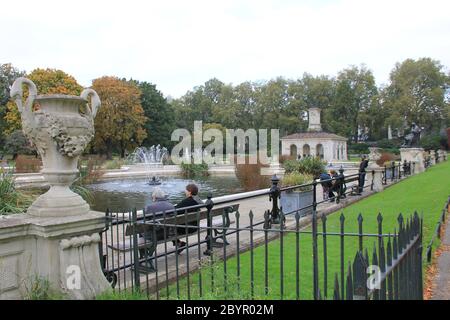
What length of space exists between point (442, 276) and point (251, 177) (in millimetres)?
14064

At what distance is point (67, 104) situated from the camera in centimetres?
449

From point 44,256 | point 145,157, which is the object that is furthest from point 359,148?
point 44,256

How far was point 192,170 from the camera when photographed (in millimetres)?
28938

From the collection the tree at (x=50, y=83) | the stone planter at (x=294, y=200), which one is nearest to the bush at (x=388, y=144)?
the tree at (x=50, y=83)

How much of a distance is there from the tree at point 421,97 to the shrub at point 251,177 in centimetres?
4496

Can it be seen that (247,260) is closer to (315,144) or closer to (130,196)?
(130,196)

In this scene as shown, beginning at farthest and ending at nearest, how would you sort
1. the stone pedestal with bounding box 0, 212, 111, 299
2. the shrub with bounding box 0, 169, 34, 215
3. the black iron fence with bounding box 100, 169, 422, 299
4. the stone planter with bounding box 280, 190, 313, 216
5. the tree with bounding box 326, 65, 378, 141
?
the tree with bounding box 326, 65, 378, 141 < the stone planter with bounding box 280, 190, 313, 216 < the shrub with bounding box 0, 169, 34, 215 < the stone pedestal with bounding box 0, 212, 111, 299 < the black iron fence with bounding box 100, 169, 422, 299

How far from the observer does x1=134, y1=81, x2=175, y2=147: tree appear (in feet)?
193

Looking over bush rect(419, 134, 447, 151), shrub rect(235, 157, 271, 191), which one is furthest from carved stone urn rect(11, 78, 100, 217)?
bush rect(419, 134, 447, 151)

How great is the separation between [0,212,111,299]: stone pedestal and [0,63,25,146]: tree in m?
50.7

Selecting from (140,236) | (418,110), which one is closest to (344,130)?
(418,110)

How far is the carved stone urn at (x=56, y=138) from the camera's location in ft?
14.3

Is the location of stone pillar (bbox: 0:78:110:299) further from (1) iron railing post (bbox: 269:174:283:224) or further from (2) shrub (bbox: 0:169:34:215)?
(1) iron railing post (bbox: 269:174:283:224)

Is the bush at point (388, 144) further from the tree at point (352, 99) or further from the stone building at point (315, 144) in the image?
the stone building at point (315, 144)
